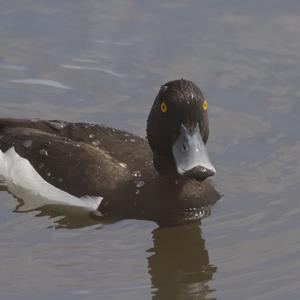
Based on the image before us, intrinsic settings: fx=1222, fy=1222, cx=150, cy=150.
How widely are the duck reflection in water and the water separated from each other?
0.02 meters

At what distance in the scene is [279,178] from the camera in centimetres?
1097

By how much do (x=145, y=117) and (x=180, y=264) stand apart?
104 inches

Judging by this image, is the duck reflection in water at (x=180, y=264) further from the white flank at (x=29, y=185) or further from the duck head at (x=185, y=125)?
the white flank at (x=29, y=185)

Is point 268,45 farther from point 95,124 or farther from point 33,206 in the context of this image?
point 33,206

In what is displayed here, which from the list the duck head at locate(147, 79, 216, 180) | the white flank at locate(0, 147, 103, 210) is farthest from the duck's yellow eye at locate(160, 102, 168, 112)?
the white flank at locate(0, 147, 103, 210)

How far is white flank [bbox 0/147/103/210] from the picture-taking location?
34.7 ft

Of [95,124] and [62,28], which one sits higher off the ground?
[62,28]

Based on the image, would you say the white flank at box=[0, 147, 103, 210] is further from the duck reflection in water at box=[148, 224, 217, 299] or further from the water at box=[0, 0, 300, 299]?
the duck reflection in water at box=[148, 224, 217, 299]

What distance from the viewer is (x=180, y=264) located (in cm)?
972

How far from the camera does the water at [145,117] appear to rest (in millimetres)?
9266

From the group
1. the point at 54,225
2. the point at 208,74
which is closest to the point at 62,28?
the point at 208,74

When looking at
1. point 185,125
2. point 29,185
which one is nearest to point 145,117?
point 29,185

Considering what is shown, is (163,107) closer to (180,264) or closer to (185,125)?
(185,125)

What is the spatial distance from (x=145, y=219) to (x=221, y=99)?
230cm
